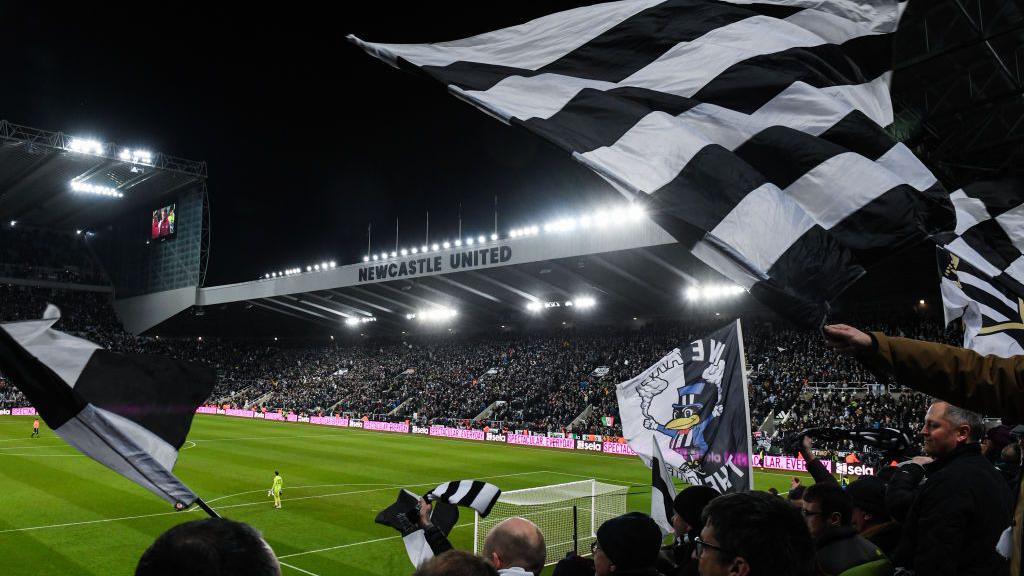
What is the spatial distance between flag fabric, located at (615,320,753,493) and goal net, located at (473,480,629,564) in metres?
4.92

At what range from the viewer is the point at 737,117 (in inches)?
170

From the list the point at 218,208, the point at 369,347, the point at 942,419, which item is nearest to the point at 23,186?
the point at 218,208

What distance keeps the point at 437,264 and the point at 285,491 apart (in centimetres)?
2222

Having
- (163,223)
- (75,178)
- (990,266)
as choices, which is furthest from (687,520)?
(163,223)

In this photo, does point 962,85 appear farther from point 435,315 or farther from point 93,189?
point 93,189

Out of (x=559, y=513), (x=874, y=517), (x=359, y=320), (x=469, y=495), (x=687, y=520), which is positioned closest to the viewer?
(x=687, y=520)

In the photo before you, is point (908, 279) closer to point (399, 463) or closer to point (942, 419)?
point (399, 463)

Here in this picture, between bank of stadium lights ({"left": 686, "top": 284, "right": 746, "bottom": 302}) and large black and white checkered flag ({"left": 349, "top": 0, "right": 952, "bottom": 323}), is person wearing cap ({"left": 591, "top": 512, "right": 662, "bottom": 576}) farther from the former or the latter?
bank of stadium lights ({"left": 686, "top": 284, "right": 746, "bottom": 302})

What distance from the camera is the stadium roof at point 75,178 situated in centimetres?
4850

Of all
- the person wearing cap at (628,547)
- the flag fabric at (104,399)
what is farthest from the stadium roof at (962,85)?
the flag fabric at (104,399)

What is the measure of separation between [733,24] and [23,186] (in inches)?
2597

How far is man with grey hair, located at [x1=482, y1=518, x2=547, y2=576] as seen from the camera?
356cm

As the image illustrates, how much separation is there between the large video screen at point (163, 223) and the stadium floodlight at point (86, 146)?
36.8ft

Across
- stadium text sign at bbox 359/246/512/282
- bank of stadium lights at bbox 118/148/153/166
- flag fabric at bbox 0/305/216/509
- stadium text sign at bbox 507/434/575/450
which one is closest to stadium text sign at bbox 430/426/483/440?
stadium text sign at bbox 507/434/575/450
